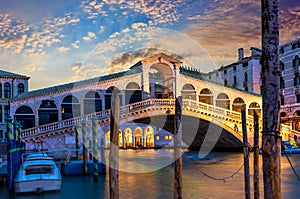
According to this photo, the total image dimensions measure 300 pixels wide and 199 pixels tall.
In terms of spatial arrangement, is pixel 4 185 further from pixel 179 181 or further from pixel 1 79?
pixel 1 79

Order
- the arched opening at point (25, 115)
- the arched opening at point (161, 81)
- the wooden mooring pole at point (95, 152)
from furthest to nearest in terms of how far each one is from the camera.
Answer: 1. the arched opening at point (161, 81)
2. the arched opening at point (25, 115)
3. the wooden mooring pole at point (95, 152)

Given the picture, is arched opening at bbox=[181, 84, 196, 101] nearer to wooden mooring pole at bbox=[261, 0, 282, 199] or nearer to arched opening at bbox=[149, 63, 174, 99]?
arched opening at bbox=[149, 63, 174, 99]

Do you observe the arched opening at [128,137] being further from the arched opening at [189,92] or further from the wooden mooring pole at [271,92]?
the wooden mooring pole at [271,92]

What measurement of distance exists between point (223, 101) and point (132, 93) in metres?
6.92

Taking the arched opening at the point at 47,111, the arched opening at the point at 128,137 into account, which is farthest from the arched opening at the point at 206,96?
the arched opening at the point at 128,137

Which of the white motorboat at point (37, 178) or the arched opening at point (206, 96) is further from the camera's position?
the arched opening at point (206, 96)

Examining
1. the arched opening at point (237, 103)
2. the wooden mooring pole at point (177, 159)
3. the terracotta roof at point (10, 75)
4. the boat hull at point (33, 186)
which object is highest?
the terracotta roof at point (10, 75)

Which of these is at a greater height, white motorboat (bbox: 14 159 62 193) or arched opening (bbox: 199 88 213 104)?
arched opening (bbox: 199 88 213 104)

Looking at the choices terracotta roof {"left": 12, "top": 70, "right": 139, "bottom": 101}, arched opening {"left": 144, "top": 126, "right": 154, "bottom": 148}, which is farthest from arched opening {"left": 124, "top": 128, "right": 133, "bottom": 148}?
terracotta roof {"left": 12, "top": 70, "right": 139, "bottom": 101}

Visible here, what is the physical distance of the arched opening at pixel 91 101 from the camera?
24953 millimetres

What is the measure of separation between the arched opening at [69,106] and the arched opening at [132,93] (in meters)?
3.38

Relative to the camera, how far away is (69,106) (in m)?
24.4

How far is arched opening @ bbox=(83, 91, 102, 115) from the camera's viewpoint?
24953 mm

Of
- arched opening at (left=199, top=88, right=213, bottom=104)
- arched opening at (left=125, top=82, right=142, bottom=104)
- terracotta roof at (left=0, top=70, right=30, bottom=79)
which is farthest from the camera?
arched opening at (left=199, top=88, right=213, bottom=104)
